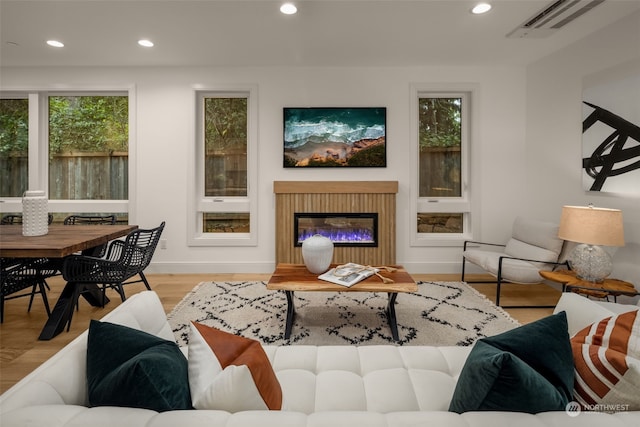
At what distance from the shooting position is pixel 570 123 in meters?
3.62

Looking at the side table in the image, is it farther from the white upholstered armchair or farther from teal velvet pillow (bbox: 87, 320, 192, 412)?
teal velvet pillow (bbox: 87, 320, 192, 412)

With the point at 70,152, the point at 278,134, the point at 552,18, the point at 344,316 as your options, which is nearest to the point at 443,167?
the point at 552,18

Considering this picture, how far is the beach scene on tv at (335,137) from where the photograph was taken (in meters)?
4.38

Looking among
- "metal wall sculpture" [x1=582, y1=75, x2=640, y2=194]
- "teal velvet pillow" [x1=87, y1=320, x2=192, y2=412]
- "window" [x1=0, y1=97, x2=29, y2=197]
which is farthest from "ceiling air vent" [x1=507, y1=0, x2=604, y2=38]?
"window" [x1=0, y1=97, x2=29, y2=197]

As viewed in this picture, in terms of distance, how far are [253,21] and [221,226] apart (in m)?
2.51

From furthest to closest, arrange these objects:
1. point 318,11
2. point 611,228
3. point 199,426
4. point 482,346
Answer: point 318,11, point 611,228, point 482,346, point 199,426

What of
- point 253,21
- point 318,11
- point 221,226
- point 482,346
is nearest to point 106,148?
point 221,226

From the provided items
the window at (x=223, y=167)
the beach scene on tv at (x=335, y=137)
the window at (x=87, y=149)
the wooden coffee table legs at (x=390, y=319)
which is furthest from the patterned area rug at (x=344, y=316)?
the window at (x=87, y=149)

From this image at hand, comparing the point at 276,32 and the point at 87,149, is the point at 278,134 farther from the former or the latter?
the point at 87,149

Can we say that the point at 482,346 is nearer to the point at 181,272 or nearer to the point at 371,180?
the point at 371,180

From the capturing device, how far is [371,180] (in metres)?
4.41

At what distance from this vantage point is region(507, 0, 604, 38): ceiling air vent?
9.06ft

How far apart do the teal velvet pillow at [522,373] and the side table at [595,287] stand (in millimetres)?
1971

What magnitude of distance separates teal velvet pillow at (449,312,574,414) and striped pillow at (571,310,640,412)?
4 centimetres
